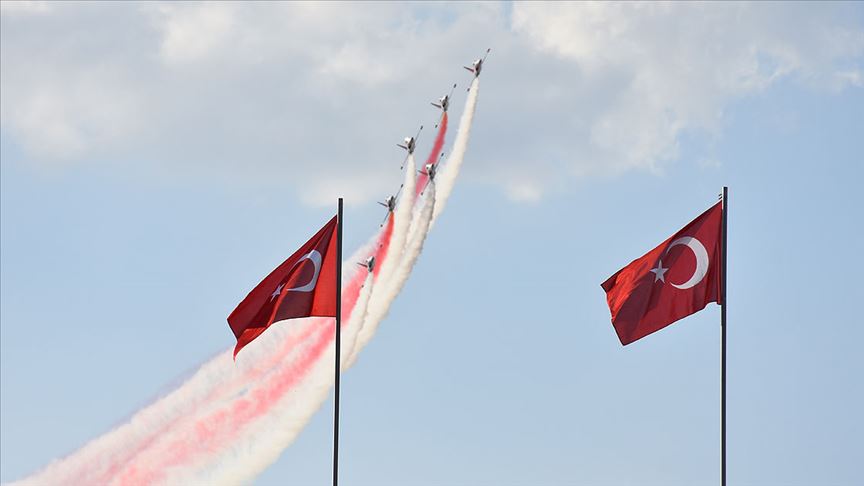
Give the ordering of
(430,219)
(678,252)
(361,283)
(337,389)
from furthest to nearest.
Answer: (430,219), (361,283), (678,252), (337,389)

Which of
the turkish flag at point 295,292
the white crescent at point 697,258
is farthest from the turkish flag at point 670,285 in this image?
the turkish flag at point 295,292

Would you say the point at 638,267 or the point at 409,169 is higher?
the point at 409,169

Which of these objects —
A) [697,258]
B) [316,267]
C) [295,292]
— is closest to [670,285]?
[697,258]

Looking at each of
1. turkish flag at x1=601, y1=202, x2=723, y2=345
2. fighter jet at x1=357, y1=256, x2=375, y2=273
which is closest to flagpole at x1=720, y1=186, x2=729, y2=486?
turkish flag at x1=601, y1=202, x2=723, y2=345

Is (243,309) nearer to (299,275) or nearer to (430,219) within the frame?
(299,275)

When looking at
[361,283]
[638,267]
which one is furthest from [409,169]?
[638,267]

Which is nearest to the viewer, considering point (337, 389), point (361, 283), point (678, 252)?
point (337, 389)

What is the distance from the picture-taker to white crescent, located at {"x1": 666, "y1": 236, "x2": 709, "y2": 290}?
63.9 metres

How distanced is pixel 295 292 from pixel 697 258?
14.4 metres

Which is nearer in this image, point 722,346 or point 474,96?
point 722,346

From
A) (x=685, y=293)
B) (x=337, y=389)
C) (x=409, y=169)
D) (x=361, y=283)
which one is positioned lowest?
(x=337, y=389)

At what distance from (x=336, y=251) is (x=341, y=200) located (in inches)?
70.8

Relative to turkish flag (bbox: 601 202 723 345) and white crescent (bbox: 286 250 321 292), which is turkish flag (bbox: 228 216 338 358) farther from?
turkish flag (bbox: 601 202 723 345)

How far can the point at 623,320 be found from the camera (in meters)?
64.0
